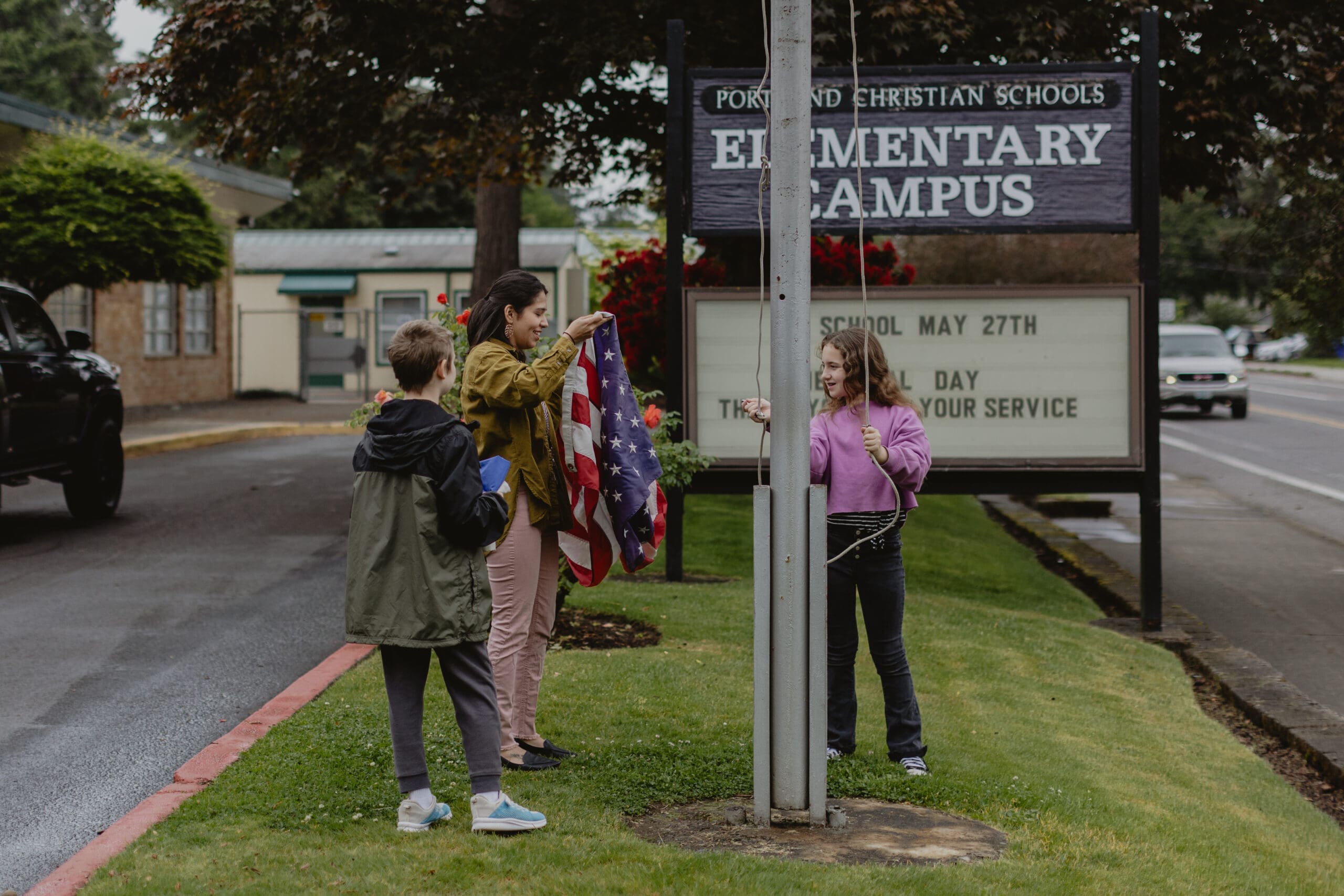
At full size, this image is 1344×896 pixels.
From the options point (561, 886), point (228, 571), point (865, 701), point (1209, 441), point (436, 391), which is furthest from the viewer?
point (1209, 441)

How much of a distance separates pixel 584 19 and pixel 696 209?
4.07 meters

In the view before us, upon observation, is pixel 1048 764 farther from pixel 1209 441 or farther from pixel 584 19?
pixel 1209 441

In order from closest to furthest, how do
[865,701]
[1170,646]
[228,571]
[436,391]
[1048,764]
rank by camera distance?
Result: [436,391]
[1048,764]
[865,701]
[1170,646]
[228,571]

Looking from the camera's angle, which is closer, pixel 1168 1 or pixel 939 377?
pixel 939 377

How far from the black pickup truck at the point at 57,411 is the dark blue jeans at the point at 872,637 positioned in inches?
298

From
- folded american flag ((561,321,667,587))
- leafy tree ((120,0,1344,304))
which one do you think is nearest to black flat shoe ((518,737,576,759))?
folded american flag ((561,321,667,587))

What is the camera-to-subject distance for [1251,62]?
39.1ft

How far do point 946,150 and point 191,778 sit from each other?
20.2ft

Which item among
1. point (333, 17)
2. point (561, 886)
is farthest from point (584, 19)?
point (561, 886)

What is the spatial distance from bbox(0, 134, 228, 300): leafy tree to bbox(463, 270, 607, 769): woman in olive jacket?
44.6 feet

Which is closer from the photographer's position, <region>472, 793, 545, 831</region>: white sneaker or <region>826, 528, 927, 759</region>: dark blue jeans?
<region>472, 793, 545, 831</region>: white sneaker

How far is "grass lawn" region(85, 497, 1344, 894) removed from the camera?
12.9 feet

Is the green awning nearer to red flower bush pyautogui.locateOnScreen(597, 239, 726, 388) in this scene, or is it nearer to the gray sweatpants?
red flower bush pyautogui.locateOnScreen(597, 239, 726, 388)

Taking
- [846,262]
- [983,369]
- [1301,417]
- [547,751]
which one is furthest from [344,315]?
[547,751]
